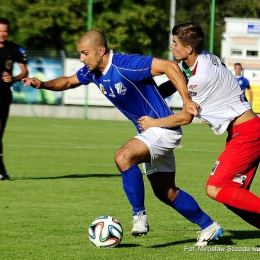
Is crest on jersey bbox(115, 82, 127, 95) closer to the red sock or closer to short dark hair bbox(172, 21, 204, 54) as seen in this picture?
short dark hair bbox(172, 21, 204, 54)

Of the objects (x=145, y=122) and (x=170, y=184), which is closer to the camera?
(x=145, y=122)

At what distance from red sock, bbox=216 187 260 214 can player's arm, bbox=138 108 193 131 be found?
0.66 meters

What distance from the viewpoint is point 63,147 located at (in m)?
16.8

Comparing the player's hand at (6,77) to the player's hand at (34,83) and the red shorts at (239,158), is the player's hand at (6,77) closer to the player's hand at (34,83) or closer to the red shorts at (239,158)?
the player's hand at (34,83)

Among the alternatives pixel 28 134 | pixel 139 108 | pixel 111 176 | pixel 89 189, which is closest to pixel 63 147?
pixel 28 134

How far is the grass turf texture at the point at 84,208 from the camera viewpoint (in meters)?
6.32

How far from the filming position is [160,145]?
21.3ft

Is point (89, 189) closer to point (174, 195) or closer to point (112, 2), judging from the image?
point (174, 195)

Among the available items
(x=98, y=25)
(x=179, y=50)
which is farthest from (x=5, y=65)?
(x=98, y=25)

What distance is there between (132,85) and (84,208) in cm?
240

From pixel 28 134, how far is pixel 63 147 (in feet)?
11.5

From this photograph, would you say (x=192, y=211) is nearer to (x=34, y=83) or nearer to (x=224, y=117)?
(x=224, y=117)

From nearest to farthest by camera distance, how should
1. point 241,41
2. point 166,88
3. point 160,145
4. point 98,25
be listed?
point 160,145
point 166,88
point 241,41
point 98,25

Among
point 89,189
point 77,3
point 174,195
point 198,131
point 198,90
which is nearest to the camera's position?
point 198,90
